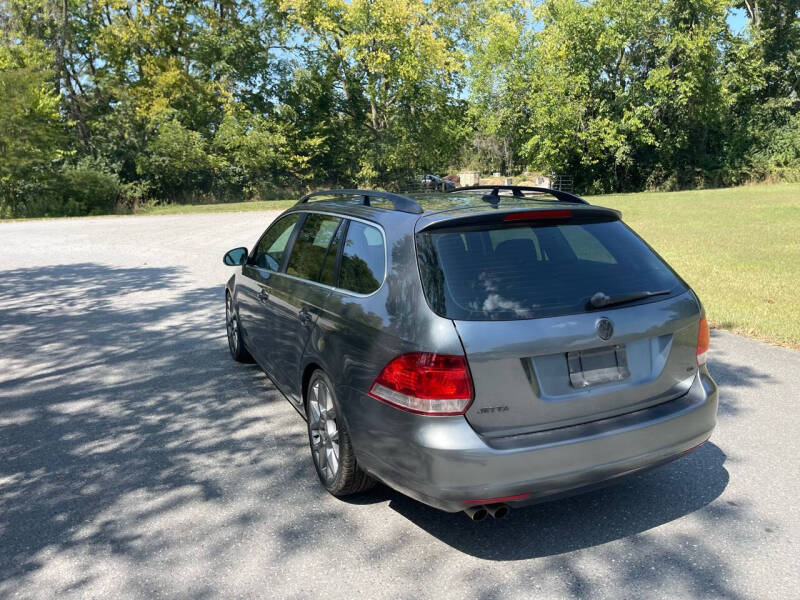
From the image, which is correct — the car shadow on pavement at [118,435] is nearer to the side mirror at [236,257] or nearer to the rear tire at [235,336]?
the rear tire at [235,336]

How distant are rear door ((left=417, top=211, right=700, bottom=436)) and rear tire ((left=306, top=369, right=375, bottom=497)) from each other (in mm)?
919

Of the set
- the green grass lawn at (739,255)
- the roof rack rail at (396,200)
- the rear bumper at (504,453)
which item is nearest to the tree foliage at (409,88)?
the green grass lawn at (739,255)

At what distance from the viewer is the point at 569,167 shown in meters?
46.4

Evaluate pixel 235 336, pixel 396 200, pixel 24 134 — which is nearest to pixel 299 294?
pixel 396 200

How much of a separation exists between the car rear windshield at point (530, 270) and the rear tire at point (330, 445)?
0.98 metres

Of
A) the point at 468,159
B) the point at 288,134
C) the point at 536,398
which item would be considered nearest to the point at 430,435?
the point at 536,398

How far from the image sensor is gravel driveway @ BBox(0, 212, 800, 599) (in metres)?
2.92

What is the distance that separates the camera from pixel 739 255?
12.8 metres

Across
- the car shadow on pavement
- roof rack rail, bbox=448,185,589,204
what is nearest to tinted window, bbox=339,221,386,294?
roof rack rail, bbox=448,185,589,204

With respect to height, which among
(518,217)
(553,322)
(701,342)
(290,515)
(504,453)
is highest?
(518,217)

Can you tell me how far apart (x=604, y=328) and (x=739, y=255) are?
1138cm

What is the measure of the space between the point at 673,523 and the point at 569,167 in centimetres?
4557

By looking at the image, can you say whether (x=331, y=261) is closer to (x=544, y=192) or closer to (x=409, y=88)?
(x=544, y=192)

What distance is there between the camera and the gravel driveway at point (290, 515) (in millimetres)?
2916
